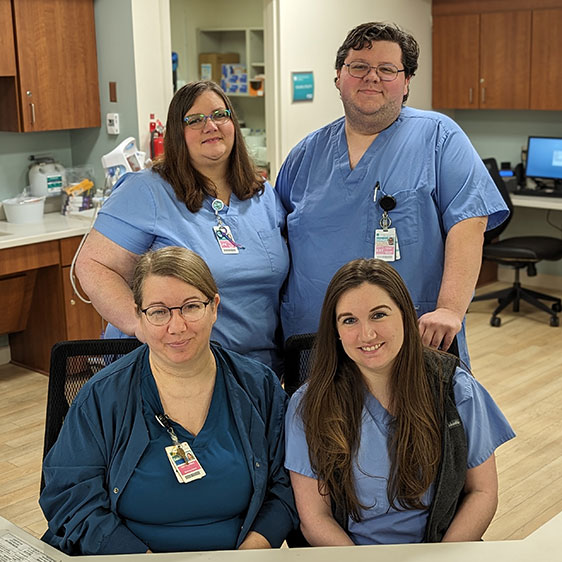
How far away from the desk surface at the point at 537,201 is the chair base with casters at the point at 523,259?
224 mm

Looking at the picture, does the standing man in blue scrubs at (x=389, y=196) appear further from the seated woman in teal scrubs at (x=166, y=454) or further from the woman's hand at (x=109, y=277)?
the seated woman in teal scrubs at (x=166, y=454)

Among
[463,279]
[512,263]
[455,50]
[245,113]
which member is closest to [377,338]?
[463,279]

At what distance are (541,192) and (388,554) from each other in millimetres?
4466

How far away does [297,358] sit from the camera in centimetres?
202

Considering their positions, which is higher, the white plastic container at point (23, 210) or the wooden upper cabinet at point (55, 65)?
the wooden upper cabinet at point (55, 65)

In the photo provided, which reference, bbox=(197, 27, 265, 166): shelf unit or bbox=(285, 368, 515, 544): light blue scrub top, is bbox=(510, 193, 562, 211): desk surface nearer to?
bbox=(197, 27, 265, 166): shelf unit

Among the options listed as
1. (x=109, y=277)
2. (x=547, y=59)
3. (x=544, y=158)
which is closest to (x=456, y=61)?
(x=547, y=59)

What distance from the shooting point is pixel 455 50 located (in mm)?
5863

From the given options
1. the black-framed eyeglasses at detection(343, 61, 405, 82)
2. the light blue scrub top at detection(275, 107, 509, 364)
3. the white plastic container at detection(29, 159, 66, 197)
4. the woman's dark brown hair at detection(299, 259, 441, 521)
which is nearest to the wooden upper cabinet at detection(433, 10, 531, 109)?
the white plastic container at detection(29, 159, 66, 197)

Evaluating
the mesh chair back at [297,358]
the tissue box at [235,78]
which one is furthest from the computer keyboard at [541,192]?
the mesh chair back at [297,358]

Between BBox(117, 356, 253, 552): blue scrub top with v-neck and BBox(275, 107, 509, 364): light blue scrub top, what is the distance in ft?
2.28

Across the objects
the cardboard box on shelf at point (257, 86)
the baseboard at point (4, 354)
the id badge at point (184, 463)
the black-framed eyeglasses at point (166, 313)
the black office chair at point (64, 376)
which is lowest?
the baseboard at point (4, 354)

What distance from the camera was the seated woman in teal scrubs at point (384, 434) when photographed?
1.69m

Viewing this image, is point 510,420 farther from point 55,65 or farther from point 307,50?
point 55,65
